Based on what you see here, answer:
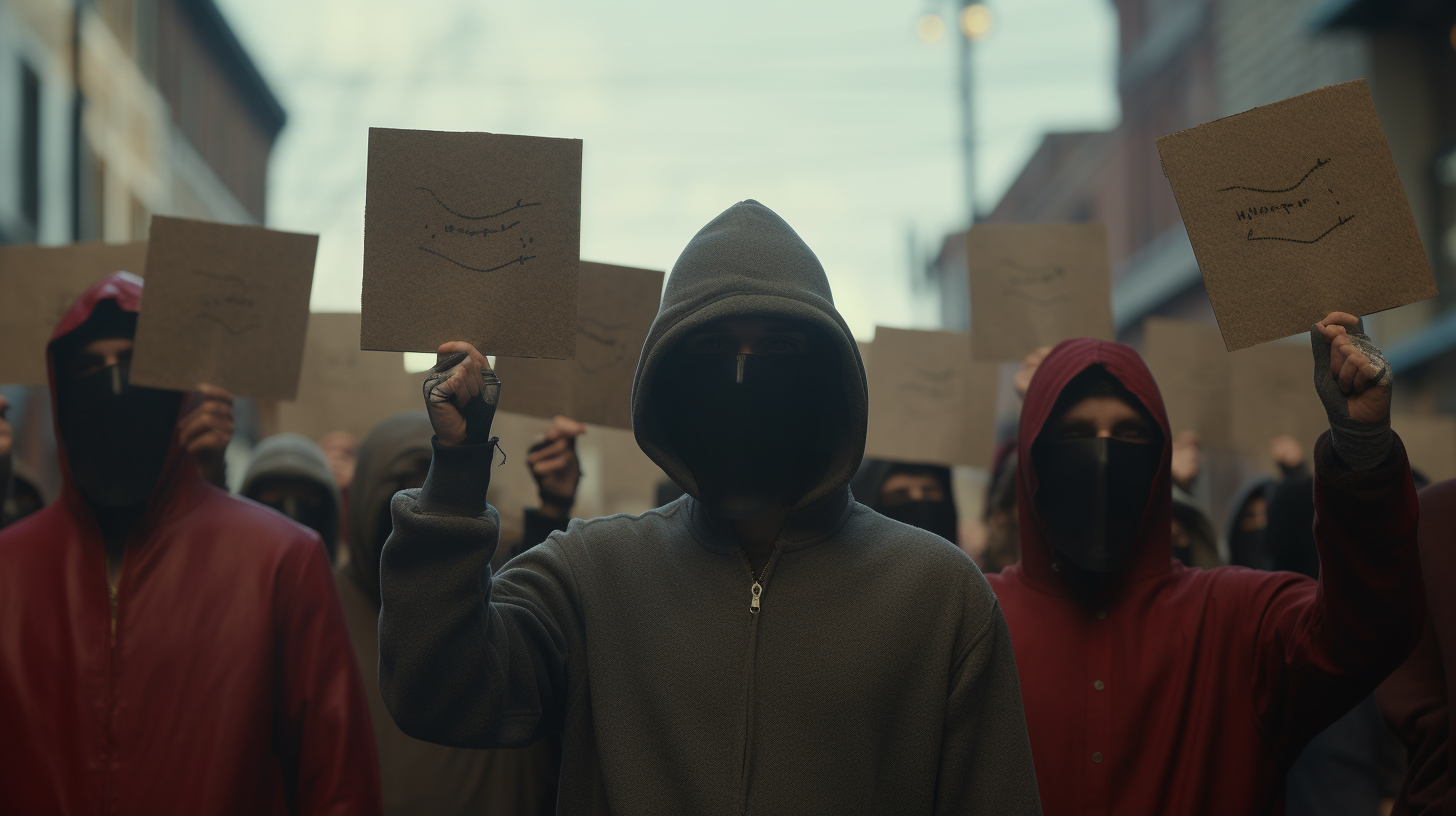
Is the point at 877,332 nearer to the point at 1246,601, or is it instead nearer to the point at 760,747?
the point at 1246,601

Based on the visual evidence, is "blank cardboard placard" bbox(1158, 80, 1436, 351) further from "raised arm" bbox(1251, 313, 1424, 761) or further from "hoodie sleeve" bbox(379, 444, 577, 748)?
"hoodie sleeve" bbox(379, 444, 577, 748)

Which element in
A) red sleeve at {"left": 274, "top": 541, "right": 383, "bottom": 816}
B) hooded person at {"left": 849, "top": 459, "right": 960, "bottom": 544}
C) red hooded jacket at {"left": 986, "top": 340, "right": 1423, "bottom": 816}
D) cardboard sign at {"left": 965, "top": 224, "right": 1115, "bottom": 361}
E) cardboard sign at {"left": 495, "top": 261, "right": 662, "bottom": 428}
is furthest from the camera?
hooded person at {"left": 849, "top": 459, "right": 960, "bottom": 544}

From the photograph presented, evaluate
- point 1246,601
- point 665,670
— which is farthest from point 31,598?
point 1246,601

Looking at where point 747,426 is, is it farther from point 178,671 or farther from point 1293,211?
point 178,671

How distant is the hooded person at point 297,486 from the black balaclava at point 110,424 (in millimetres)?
1868

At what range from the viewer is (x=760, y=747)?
2451 millimetres

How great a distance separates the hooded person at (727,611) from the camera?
7.93ft

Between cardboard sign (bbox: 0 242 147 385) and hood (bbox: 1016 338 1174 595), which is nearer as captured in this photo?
hood (bbox: 1016 338 1174 595)

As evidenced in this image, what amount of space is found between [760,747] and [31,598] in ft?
6.26

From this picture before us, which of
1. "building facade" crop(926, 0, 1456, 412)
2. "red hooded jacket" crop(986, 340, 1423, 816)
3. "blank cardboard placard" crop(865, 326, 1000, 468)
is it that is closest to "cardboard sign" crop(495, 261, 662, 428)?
"blank cardboard placard" crop(865, 326, 1000, 468)

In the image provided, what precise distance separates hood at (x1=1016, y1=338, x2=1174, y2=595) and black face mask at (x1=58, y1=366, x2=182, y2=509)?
2.16 meters

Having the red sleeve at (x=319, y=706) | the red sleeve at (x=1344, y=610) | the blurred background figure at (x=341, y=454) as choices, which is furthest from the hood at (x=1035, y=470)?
the blurred background figure at (x=341, y=454)

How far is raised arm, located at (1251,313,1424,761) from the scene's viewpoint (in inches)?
101

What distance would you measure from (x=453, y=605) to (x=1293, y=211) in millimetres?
1776
